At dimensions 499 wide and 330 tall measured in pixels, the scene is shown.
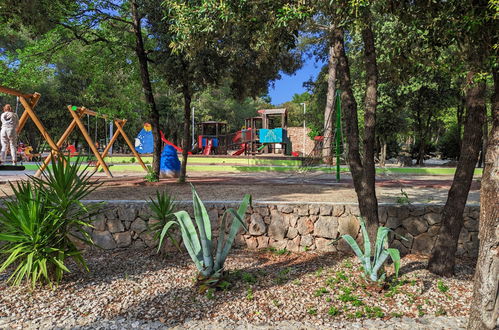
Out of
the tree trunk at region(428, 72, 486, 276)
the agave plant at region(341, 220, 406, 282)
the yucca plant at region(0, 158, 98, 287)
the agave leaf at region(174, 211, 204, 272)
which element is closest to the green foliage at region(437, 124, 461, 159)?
the tree trunk at region(428, 72, 486, 276)

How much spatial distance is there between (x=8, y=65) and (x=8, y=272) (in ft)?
19.3

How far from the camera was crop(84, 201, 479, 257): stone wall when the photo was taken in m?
4.89

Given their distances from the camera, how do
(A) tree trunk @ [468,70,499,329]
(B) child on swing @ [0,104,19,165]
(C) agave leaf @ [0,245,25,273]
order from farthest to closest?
1. (B) child on swing @ [0,104,19,165]
2. (C) agave leaf @ [0,245,25,273]
3. (A) tree trunk @ [468,70,499,329]

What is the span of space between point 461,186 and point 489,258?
1.71 metres

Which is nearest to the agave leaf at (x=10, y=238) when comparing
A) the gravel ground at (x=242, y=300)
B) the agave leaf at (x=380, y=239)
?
the gravel ground at (x=242, y=300)

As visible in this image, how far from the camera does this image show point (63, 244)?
3604 mm

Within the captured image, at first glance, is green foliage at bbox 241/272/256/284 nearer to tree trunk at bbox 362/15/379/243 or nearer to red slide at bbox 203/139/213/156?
tree trunk at bbox 362/15/379/243

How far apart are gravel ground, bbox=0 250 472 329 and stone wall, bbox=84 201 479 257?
0.68m

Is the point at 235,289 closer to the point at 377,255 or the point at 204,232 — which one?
the point at 204,232

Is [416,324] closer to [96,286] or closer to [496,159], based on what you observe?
[496,159]

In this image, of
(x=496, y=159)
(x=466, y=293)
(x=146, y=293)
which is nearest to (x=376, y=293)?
(x=466, y=293)

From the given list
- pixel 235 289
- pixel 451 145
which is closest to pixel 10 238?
pixel 235 289

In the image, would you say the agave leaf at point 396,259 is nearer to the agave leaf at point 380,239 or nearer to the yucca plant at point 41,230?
the agave leaf at point 380,239

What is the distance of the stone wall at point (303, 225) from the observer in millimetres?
4887
